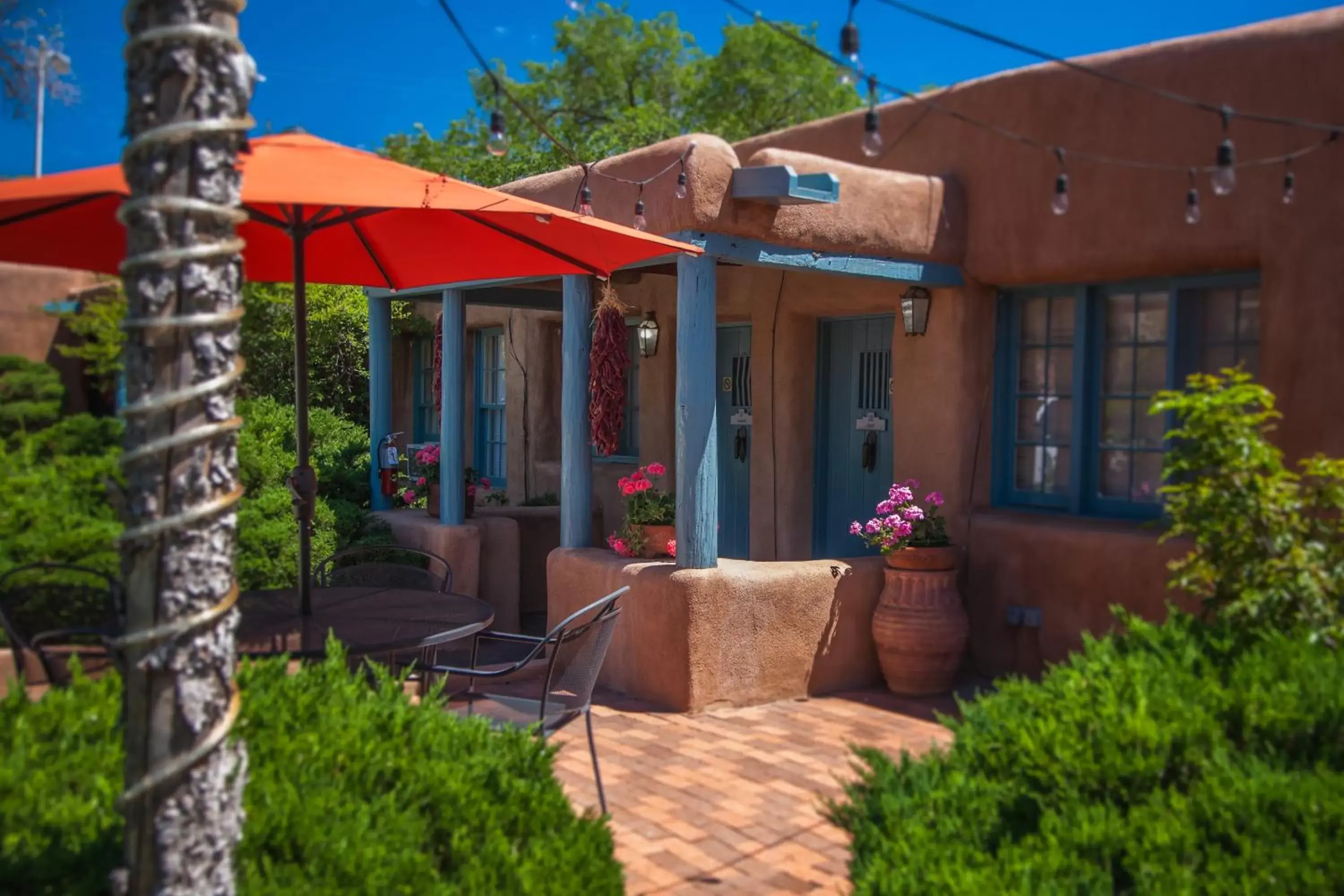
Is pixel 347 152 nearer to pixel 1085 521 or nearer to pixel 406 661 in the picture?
pixel 406 661

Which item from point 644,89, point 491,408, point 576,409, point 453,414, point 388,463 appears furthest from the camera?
→ point 644,89

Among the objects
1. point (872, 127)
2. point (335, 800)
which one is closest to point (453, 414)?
point (872, 127)

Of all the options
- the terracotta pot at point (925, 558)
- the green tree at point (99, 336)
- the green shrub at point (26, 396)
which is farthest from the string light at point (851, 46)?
the green shrub at point (26, 396)

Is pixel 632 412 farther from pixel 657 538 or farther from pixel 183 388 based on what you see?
pixel 183 388

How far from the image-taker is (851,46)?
445 cm

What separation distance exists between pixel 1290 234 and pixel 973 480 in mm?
2243

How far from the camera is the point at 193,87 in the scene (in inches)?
76.1

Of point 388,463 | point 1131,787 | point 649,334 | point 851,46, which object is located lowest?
point 1131,787

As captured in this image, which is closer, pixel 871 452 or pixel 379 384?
pixel 871 452

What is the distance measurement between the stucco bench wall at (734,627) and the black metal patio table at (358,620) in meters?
1.56

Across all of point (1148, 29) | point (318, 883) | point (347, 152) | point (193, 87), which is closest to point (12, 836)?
point (318, 883)

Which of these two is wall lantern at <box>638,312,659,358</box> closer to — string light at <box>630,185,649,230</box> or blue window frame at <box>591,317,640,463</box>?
blue window frame at <box>591,317,640,463</box>

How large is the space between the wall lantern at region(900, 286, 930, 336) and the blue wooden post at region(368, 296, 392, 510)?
414 centimetres

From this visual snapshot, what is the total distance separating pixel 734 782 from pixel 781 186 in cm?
298
